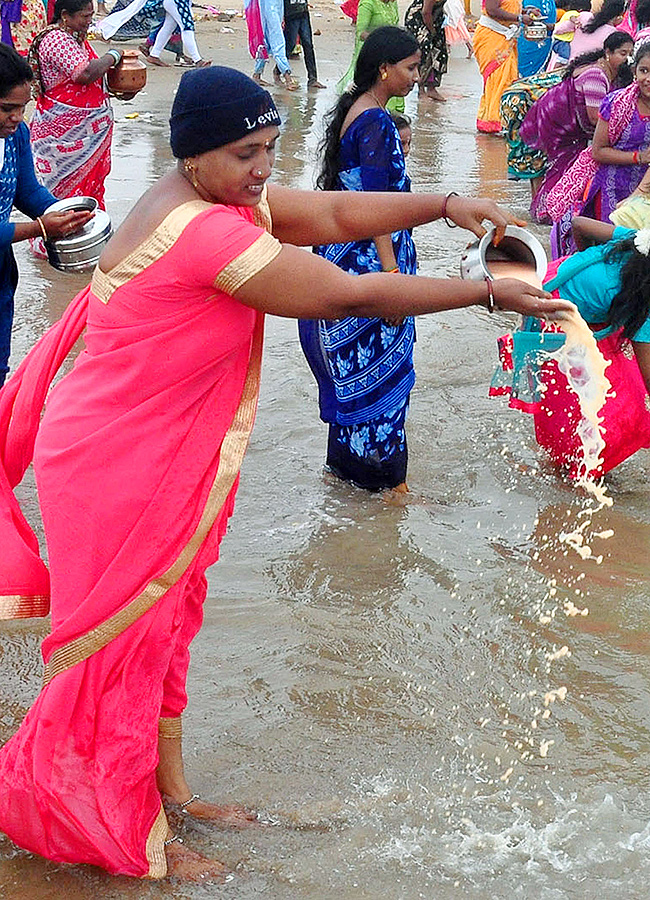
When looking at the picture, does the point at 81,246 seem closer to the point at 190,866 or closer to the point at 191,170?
the point at 191,170

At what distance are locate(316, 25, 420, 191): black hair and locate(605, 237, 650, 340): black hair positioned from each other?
1.01 metres

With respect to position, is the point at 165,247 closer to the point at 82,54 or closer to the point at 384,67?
the point at 384,67

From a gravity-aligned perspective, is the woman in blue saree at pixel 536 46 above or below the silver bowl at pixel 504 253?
below

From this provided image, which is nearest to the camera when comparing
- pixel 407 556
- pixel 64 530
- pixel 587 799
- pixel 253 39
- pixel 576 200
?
pixel 64 530

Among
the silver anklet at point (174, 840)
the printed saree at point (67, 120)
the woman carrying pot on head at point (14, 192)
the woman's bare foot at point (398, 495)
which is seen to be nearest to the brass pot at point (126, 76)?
the printed saree at point (67, 120)

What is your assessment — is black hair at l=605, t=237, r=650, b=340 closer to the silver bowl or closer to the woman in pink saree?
the silver bowl

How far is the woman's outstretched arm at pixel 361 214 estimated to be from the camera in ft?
8.56

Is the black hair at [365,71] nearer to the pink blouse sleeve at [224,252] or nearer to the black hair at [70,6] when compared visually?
the pink blouse sleeve at [224,252]

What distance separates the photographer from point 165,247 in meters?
2.17

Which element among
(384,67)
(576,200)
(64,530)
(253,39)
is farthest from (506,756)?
(253,39)

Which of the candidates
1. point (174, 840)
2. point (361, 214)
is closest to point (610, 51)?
point (361, 214)

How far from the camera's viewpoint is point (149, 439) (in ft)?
7.55

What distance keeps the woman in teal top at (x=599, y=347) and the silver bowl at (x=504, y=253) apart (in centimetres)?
98

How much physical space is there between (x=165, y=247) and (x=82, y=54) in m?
4.99
